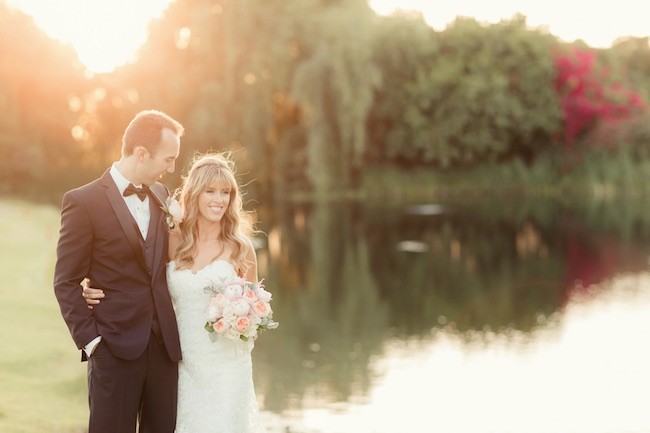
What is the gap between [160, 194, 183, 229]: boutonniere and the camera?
422 centimetres

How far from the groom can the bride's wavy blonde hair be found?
19 cm

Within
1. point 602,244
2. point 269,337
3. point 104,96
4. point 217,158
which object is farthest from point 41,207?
point 217,158

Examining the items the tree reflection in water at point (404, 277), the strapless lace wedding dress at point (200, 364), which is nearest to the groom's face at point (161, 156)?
the strapless lace wedding dress at point (200, 364)

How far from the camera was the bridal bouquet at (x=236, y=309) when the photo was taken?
4.18m

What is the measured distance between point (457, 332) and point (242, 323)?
854cm

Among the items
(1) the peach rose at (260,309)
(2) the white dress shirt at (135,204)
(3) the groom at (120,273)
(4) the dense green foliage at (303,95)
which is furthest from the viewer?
(4) the dense green foliage at (303,95)

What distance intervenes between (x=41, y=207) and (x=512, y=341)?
20.8 m

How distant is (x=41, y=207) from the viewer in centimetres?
2925

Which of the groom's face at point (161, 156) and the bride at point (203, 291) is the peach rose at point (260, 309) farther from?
the groom's face at point (161, 156)

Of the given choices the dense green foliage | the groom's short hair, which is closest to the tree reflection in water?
the dense green foliage

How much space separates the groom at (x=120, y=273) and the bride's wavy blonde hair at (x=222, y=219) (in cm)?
19

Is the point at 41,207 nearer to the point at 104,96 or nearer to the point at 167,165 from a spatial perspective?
the point at 104,96

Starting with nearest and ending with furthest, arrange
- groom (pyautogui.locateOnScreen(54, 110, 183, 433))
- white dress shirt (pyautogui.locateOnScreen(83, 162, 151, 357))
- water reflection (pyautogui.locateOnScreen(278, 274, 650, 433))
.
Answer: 1. groom (pyautogui.locateOnScreen(54, 110, 183, 433))
2. white dress shirt (pyautogui.locateOnScreen(83, 162, 151, 357))
3. water reflection (pyautogui.locateOnScreen(278, 274, 650, 433))

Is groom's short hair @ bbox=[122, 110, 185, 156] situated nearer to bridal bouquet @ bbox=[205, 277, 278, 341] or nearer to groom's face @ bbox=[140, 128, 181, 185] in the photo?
groom's face @ bbox=[140, 128, 181, 185]
